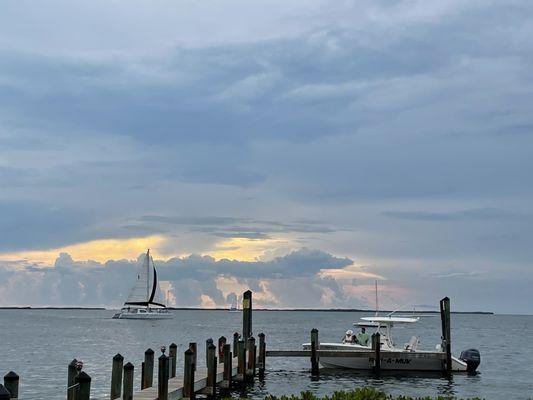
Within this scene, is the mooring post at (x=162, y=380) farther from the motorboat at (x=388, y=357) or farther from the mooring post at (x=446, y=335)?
the mooring post at (x=446, y=335)

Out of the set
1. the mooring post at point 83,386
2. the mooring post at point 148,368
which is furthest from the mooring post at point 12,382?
the mooring post at point 148,368

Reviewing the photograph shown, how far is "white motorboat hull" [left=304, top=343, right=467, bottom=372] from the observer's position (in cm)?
3775

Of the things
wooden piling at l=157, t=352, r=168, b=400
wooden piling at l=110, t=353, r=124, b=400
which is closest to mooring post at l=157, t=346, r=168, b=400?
wooden piling at l=157, t=352, r=168, b=400

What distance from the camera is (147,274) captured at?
14800cm

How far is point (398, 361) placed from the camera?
3772cm

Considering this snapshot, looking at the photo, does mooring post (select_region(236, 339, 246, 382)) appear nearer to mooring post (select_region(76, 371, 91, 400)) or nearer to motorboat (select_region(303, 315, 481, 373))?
motorboat (select_region(303, 315, 481, 373))

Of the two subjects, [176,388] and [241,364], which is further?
[241,364]

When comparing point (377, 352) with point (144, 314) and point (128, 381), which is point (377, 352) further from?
point (144, 314)

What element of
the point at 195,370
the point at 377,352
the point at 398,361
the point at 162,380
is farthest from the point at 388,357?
the point at 162,380

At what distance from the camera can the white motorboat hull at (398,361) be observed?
124 feet

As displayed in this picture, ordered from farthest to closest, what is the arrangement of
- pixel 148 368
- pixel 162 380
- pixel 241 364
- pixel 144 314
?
pixel 144 314 → pixel 241 364 → pixel 148 368 → pixel 162 380

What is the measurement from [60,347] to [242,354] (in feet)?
145

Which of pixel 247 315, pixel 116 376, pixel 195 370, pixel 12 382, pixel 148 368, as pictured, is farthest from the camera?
pixel 247 315

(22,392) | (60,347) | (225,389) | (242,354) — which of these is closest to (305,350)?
(242,354)
